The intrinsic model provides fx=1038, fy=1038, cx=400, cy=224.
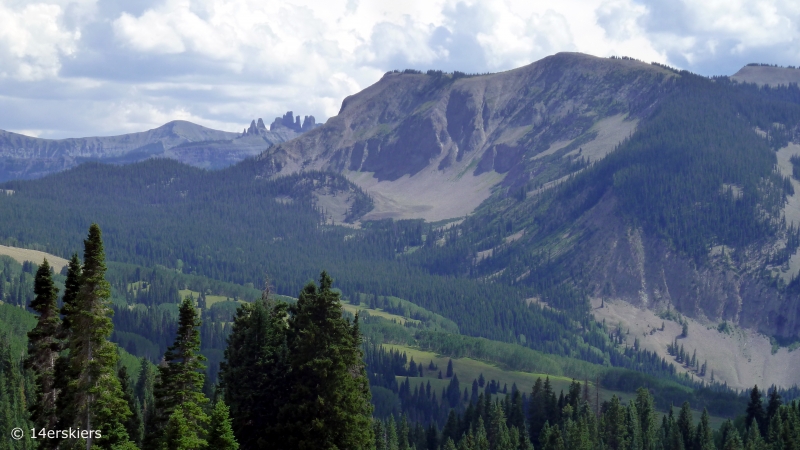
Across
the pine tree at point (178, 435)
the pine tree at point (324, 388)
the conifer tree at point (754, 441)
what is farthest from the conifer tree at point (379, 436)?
the pine tree at point (178, 435)

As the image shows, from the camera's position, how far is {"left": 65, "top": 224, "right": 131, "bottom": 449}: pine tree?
50906 millimetres

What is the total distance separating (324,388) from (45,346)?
57.7 feet

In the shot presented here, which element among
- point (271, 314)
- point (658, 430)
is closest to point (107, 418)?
point (271, 314)

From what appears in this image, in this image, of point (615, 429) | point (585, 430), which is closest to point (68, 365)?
point (585, 430)

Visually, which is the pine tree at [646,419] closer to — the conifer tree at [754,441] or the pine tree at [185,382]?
the conifer tree at [754,441]

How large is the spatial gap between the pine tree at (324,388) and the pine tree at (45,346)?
15.1 m

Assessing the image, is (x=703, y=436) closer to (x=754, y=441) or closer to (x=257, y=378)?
(x=754, y=441)

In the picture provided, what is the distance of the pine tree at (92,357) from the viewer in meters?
50.9

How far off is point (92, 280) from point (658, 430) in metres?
112

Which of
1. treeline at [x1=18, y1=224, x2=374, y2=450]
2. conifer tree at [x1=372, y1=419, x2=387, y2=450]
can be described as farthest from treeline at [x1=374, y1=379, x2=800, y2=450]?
treeline at [x1=18, y1=224, x2=374, y2=450]

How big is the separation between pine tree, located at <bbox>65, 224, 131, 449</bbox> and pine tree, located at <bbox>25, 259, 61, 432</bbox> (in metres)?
6.37

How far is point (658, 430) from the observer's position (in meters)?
147

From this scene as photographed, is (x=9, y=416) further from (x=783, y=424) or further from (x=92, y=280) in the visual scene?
(x=783, y=424)

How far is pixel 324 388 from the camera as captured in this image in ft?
218
